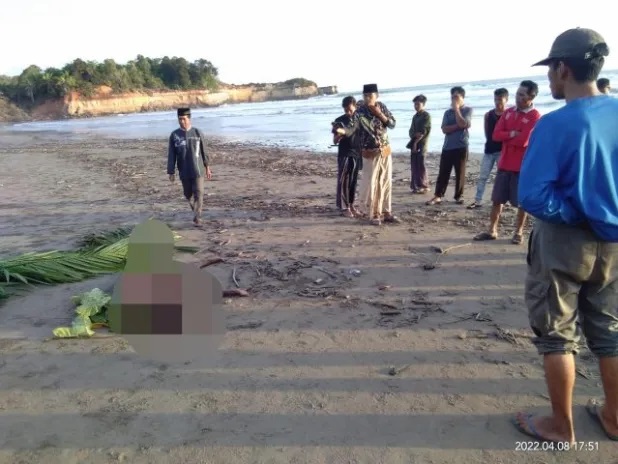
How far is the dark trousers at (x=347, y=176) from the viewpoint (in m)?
7.39

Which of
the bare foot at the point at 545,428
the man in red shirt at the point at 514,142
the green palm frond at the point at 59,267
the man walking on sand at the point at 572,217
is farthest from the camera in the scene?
the man in red shirt at the point at 514,142

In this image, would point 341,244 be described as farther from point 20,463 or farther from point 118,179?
point 118,179

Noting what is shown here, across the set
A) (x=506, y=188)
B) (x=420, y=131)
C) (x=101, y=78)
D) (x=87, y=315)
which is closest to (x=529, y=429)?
(x=87, y=315)

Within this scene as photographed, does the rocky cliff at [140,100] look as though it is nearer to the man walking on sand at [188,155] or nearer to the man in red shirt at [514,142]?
the man walking on sand at [188,155]

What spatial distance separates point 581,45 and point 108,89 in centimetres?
7241

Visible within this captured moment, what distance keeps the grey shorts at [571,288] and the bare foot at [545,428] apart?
1.47 ft

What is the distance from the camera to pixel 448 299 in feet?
14.2

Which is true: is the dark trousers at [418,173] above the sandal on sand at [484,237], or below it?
above

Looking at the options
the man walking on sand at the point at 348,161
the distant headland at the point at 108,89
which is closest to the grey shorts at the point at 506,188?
the man walking on sand at the point at 348,161

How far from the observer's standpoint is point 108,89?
6481 cm

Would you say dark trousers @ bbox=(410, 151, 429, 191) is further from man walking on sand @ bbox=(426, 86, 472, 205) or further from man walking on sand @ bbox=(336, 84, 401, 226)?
man walking on sand @ bbox=(336, 84, 401, 226)

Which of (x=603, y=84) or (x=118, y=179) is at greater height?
(x=603, y=84)

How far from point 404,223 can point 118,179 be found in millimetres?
8540

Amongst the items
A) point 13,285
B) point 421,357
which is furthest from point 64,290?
point 421,357
